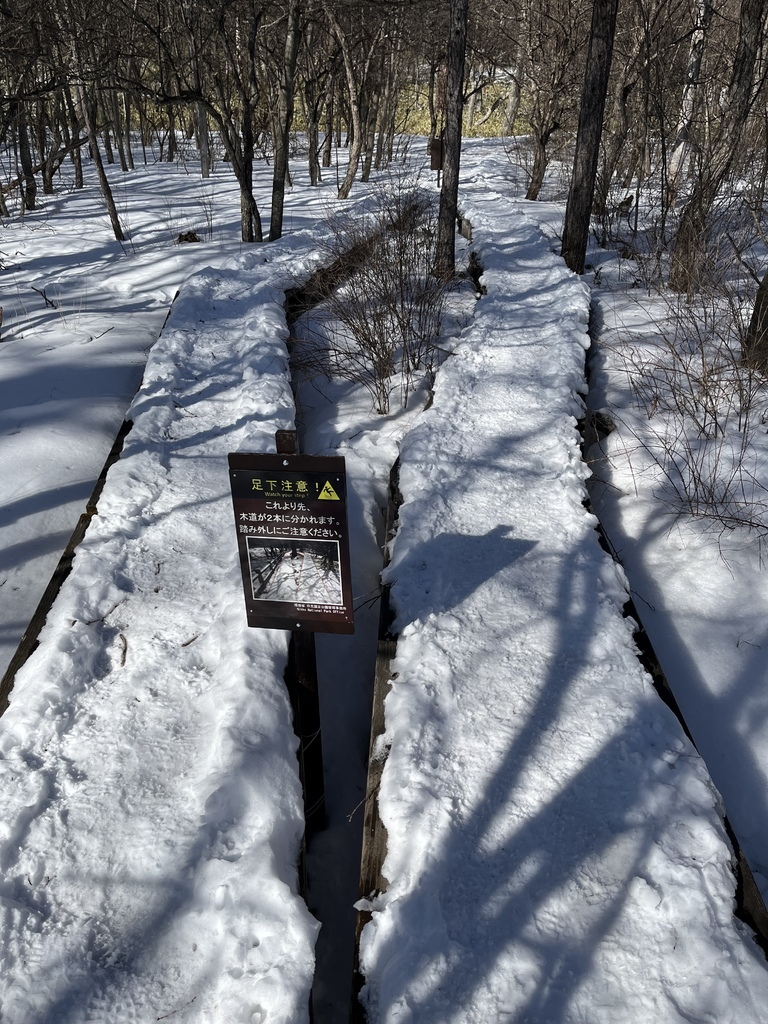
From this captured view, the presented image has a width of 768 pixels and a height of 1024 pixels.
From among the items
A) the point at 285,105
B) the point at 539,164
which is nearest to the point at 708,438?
the point at 285,105

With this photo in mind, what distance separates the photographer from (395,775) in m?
2.17

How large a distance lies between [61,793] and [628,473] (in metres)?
3.43

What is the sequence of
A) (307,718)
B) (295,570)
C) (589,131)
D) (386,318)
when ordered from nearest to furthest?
(295,570), (307,718), (386,318), (589,131)

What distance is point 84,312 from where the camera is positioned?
6.86m

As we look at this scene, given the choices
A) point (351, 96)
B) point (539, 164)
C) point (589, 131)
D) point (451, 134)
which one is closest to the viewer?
point (589, 131)

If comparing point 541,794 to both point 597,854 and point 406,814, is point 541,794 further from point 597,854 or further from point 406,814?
point 406,814

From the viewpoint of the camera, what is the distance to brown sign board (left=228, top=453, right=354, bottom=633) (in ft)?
6.68

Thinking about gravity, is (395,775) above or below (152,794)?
above

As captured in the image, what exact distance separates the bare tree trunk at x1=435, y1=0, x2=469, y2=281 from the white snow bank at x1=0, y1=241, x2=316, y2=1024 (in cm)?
480

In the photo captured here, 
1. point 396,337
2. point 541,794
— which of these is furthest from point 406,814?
point 396,337

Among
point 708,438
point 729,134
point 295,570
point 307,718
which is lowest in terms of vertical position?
point 307,718

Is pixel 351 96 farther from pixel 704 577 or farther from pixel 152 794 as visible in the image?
pixel 152 794

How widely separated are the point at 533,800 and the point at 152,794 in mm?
1280

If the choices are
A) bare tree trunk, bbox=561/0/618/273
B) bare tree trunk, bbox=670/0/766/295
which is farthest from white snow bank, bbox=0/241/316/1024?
bare tree trunk, bbox=561/0/618/273
